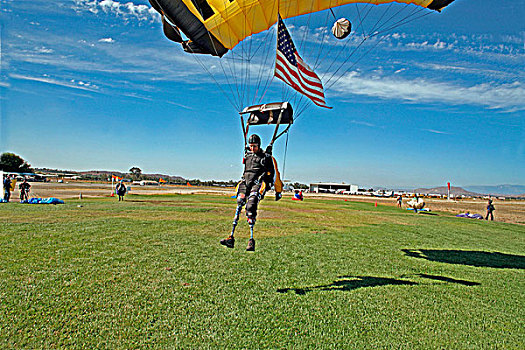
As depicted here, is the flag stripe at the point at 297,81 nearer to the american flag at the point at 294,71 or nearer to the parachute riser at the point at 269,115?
the american flag at the point at 294,71

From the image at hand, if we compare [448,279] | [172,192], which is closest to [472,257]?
[448,279]

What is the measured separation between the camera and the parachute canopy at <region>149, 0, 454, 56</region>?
7.05 m

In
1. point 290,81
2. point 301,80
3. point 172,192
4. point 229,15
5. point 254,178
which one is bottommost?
point 172,192

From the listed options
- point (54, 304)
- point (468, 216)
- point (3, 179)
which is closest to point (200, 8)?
point (54, 304)

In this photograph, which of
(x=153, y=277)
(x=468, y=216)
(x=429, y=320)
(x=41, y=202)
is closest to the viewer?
(x=429, y=320)

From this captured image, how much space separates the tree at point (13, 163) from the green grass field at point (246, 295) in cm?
8354

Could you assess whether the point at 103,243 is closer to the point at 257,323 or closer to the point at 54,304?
the point at 54,304

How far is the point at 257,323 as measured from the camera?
477 cm

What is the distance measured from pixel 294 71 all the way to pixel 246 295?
5.34 m

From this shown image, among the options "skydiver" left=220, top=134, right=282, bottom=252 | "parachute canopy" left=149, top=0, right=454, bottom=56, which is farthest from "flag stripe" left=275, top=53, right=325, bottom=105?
"skydiver" left=220, top=134, right=282, bottom=252

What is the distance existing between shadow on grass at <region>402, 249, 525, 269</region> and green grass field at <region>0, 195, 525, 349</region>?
0.05 metres

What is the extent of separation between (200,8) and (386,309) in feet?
28.0

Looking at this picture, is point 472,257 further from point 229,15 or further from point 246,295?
point 229,15

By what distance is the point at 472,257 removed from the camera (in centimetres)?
1003
